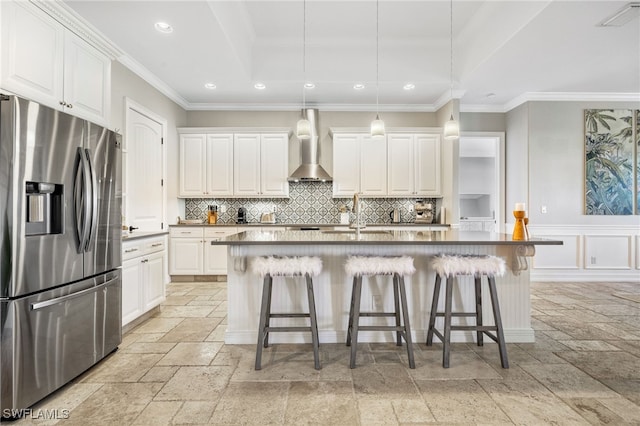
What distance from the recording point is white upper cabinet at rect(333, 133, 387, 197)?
558 centimetres

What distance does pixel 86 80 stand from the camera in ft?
9.11

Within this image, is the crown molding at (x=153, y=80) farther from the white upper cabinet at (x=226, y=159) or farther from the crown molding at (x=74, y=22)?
the crown molding at (x=74, y=22)

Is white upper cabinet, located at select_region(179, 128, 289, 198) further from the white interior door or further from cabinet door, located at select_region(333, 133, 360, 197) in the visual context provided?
cabinet door, located at select_region(333, 133, 360, 197)

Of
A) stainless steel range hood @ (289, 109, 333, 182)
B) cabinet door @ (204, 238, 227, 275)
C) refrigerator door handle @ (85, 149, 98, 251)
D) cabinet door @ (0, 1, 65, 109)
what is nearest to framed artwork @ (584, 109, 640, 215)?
stainless steel range hood @ (289, 109, 333, 182)

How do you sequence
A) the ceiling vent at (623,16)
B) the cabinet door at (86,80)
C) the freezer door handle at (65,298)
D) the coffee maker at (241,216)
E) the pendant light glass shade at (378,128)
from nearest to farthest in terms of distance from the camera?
the freezer door handle at (65,298), the cabinet door at (86,80), the ceiling vent at (623,16), the pendant light glass shade at (378,128), the coffee maker at (241,216)

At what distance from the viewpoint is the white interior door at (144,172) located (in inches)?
162

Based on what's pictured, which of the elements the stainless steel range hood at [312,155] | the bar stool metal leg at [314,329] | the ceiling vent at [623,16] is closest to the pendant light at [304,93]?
the stainless steel range hood at [312,155]

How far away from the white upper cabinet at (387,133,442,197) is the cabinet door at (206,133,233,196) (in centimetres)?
271

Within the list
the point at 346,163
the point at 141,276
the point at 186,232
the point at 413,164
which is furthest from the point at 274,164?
the point at 141,276

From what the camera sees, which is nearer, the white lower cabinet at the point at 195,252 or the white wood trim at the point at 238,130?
the white lower cabinet at the point at 195,252

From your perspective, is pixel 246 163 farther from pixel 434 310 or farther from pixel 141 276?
pixel 434 310

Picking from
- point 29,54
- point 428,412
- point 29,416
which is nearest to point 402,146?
point 428,412

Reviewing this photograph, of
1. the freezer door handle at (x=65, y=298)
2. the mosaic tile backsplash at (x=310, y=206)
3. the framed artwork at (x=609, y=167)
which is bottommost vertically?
the freezer door handle at (x=65, y=298)

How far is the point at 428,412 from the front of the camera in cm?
188
